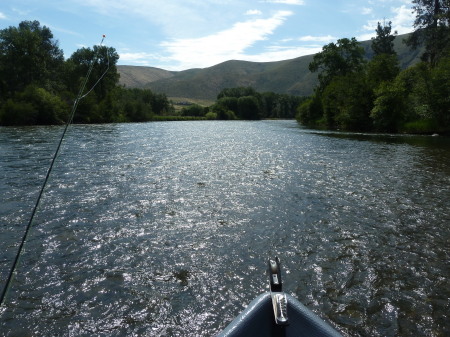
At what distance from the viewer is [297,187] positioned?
635 inches

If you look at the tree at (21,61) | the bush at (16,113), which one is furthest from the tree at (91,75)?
the bush at (16,113)

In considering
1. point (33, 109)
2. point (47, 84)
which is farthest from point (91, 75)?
point (33, 109)

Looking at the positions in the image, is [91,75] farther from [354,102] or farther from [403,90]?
[403,90]

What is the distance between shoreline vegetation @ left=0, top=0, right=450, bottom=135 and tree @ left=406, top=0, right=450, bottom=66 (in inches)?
6.3

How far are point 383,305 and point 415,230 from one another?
4.85m

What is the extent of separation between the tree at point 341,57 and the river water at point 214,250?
7791cm

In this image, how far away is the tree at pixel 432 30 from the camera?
6075 centimetres

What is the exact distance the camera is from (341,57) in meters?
88.8

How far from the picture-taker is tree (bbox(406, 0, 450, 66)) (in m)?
60.8

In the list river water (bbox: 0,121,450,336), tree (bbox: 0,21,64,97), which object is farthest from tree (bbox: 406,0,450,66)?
tree (bbox: 0,21,64,97)

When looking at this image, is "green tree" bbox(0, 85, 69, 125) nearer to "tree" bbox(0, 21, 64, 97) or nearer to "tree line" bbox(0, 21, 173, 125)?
"tree line" bbox(0, 21, 173, 125)

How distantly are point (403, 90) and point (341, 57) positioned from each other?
3969cm

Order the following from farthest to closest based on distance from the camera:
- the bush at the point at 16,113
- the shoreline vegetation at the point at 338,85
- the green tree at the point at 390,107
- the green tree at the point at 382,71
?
the bush at the point at 16,113 → the green tree at the point at 382,71 → the green tree at the point at 390,107 → the shoreline vegetation at the point at 338,85

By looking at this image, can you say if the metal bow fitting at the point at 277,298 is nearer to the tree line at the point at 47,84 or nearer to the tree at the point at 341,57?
the tree line at the point at 47,84
